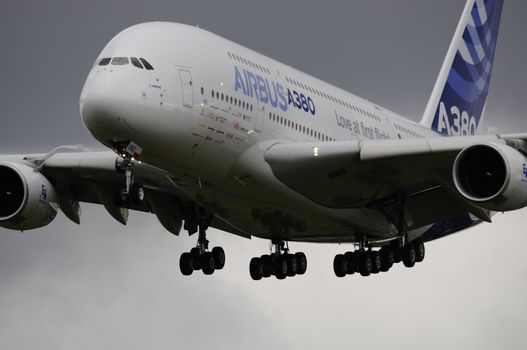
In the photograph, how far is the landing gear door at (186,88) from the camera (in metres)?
35.0

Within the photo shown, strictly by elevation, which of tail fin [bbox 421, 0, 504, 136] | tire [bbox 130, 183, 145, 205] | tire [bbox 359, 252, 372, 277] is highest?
tail fin [bbox 421, 0, 504, 136]

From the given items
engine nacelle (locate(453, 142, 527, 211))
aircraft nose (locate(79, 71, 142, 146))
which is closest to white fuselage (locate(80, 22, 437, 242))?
aircraft nose (locate(79, 71, 142, 146))

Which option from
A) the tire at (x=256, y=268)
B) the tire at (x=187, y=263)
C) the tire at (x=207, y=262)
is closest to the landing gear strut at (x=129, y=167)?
the tire at (x=207, y=262)

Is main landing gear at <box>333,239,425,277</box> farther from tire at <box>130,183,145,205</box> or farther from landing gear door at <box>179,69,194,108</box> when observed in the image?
landing gear door at <box>179,69,194,108</box>

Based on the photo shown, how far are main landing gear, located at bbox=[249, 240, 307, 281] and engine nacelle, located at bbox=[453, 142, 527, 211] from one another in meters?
9.42

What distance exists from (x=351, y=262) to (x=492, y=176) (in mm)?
9528

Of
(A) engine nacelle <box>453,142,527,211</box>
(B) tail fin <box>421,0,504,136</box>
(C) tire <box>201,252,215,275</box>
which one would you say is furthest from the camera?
(B) tail fin <box>421,0,504,136</box>

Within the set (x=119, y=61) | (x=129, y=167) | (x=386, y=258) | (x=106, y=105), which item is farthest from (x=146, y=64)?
(x=386, y=258)

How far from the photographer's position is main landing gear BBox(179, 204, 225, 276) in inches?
1705

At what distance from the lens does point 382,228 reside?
43938 millimetres

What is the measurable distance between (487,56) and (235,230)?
66.2ft

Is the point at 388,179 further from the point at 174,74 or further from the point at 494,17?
the point at 494,17

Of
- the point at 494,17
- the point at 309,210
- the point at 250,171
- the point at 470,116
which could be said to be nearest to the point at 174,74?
the point at 250,171

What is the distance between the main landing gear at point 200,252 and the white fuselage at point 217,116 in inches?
69.7
